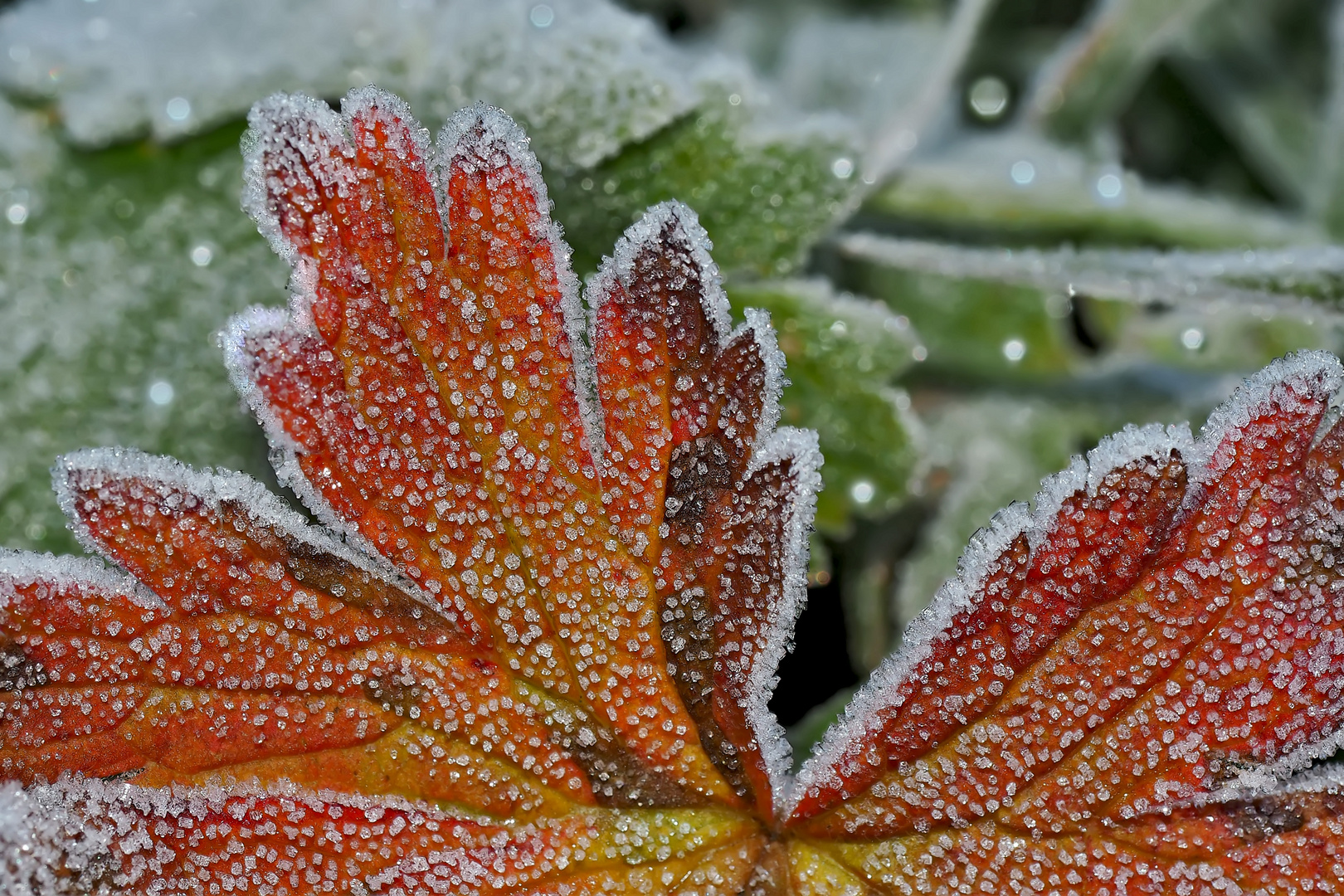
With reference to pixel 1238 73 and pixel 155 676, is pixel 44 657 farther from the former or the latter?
pixel 1238 73

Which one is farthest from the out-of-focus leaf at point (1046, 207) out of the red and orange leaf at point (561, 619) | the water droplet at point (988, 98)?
the red and orange leaf at point (561, 619)

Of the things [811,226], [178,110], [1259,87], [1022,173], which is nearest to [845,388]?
[811,226]

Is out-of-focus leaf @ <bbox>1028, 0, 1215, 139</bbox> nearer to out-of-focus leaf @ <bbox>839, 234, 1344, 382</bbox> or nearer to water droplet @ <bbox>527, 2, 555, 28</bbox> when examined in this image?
out-of-focus leaf @ <bbox>839, 234, 1344, 382</bbox>

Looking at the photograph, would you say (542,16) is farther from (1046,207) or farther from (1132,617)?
(1132,617)

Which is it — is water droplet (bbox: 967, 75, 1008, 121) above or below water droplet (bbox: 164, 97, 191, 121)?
below

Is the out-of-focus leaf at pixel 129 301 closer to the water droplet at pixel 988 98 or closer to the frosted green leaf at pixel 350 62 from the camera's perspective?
the frosted green leaf at pixel 350 62

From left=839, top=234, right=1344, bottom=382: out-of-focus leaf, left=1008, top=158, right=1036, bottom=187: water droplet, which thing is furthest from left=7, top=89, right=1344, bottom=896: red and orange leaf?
left=1008, top=158, right=1036, bottom=187: water droplet
